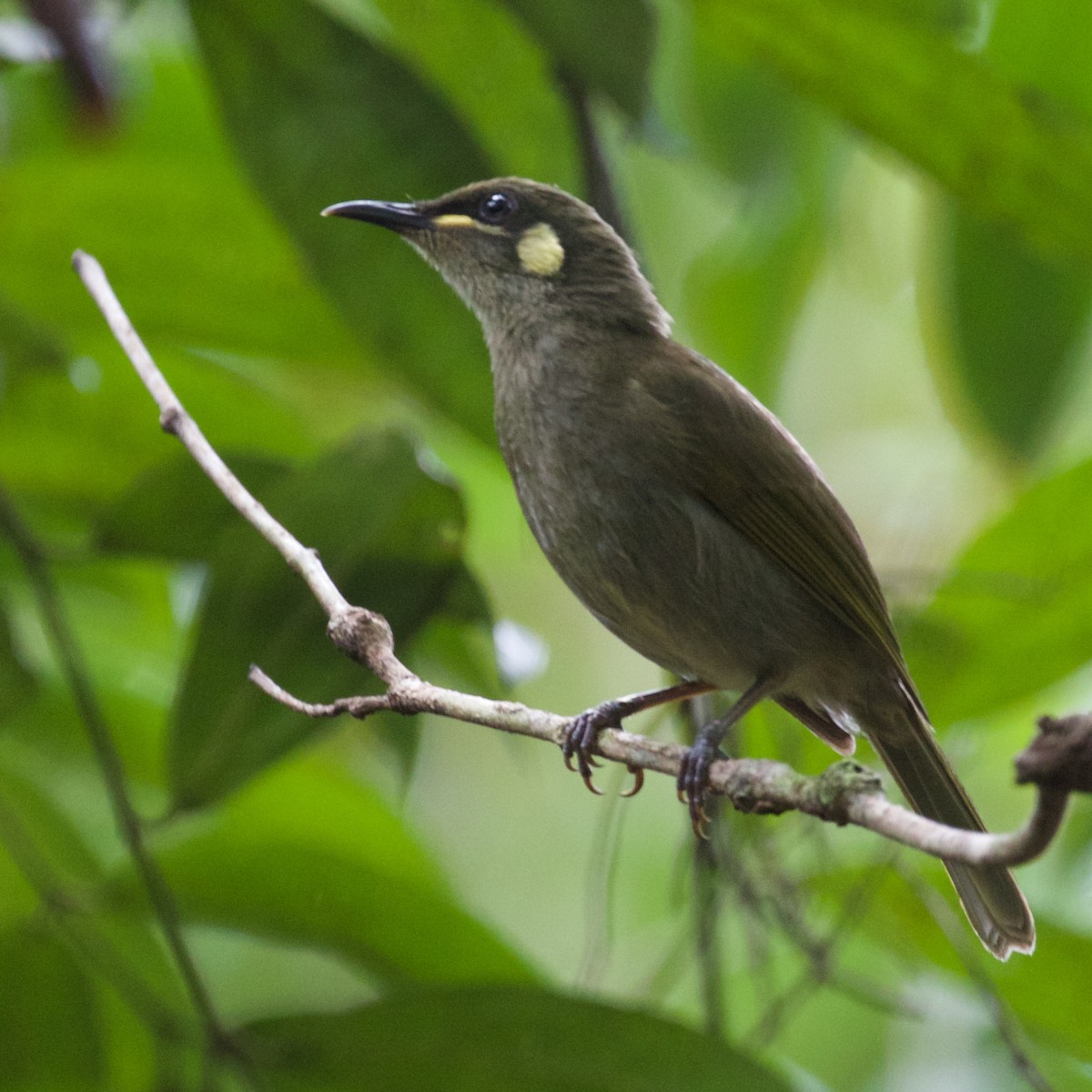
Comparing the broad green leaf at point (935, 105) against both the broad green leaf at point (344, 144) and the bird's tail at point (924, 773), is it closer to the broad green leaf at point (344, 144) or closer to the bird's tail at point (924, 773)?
the broad green leaf at point (344, 144)

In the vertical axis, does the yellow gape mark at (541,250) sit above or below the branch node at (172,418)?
above

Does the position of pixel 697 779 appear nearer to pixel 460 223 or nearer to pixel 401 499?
pixel 401 499

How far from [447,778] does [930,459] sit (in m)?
2.47

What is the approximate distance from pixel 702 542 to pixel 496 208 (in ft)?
3.25

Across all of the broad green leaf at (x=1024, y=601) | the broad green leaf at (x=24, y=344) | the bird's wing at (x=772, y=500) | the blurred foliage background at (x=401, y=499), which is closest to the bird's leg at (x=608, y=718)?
the blurred foliage background at (x=401, y=499)

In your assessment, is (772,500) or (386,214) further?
(386,214)

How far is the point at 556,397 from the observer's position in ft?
9.29

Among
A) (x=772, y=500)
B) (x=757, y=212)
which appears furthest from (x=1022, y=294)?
(x=772, y=500)

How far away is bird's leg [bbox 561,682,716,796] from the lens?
245 centimetres

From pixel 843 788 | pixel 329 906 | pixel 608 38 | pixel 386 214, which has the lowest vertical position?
pixel 843 788

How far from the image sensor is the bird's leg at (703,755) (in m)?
2.26

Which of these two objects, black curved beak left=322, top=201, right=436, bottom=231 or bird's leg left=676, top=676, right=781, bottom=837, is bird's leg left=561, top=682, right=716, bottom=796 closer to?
bird's leg left=676, top=676, right=781, bottom=837

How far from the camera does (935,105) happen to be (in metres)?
2.85

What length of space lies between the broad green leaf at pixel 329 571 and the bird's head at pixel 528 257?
1.84 ft
